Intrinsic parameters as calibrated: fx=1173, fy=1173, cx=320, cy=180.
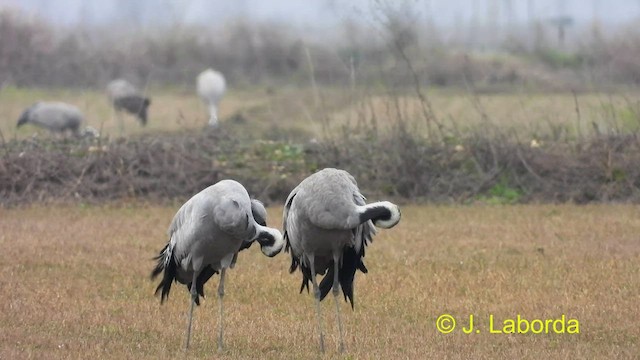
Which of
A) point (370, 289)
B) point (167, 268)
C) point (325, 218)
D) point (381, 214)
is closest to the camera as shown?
point (381, 214)

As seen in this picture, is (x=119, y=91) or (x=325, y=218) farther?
(x=119, y=91)

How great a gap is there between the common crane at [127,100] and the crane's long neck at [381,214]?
719 inches

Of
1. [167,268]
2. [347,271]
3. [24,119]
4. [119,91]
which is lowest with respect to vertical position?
[119,91]

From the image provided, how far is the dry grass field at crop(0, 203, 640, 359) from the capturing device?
879 centimetres

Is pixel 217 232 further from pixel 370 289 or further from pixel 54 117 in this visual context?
pixel 54 117

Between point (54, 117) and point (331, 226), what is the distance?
17.5m

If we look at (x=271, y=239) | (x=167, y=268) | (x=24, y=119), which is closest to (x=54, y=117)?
(x=24, y=119)

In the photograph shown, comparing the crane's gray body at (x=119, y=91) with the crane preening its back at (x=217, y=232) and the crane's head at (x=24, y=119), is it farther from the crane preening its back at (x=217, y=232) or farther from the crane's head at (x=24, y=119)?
the crane preening its back at (x=217, y=232)

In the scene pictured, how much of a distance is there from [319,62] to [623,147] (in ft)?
42.2

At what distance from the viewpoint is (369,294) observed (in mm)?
10977

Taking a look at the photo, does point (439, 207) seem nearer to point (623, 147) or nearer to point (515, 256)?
point (623, 147)

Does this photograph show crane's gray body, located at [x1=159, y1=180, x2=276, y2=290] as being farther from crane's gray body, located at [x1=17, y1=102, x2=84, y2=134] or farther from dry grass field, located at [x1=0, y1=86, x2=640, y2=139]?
crane's gray body, located at [x1=17, y1=102, x2=84, y2=134]

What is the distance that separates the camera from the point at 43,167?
17969mm

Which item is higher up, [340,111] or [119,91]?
[340,111]
